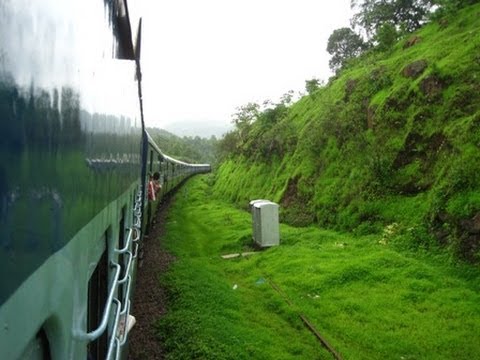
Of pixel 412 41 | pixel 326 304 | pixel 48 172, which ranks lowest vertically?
pixel 326 304

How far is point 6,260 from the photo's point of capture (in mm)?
693

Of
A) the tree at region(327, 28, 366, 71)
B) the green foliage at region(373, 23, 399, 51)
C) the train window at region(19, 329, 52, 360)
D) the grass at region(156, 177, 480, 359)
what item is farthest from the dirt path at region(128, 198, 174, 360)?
the tree at region(327, 28, 366, 71)

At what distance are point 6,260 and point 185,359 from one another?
515 centimetres

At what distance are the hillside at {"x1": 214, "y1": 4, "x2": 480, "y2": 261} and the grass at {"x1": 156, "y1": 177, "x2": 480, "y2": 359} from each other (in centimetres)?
85

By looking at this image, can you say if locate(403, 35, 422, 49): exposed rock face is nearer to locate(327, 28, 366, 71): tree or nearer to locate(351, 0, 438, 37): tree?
locate(351, 0, 438, 37): tree

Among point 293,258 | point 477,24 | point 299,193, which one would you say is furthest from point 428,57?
point 293,258

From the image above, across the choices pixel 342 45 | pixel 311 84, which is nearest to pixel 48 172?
pixel 311 84

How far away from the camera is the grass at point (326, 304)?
571 cm

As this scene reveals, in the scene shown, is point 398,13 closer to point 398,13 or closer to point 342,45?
point 398,13

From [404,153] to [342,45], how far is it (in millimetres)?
27788

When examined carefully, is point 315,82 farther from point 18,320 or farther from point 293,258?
point 18,320

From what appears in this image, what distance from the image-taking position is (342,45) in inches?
1457

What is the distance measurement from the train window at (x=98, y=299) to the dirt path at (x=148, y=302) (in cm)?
339

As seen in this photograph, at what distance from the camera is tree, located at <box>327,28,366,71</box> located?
35.7m
